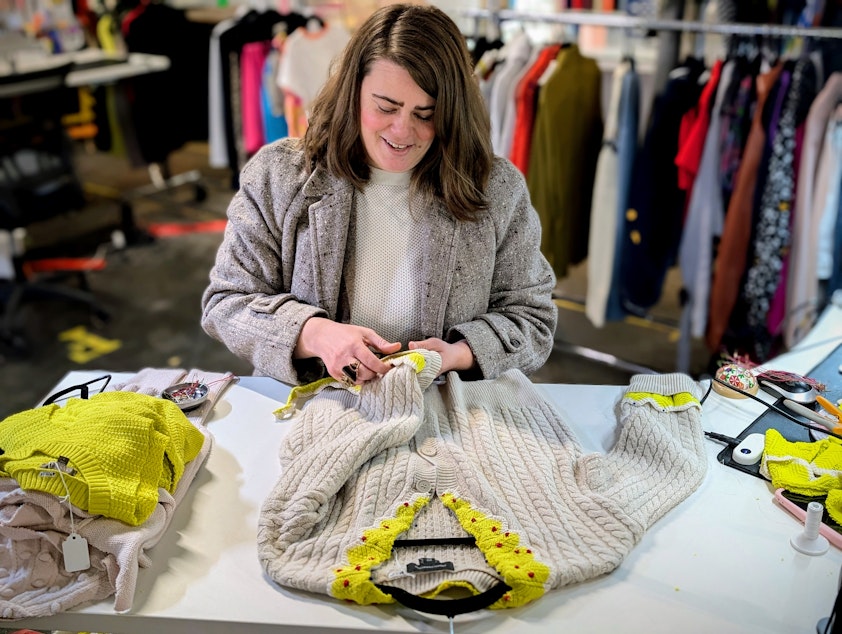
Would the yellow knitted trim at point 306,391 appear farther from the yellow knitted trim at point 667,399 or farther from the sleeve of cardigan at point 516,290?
the yellow knitted trim at point 667,399

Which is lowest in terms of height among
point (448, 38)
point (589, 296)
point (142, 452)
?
point (589, 296)

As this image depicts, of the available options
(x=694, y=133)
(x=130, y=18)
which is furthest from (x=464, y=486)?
(x=130, y=18)

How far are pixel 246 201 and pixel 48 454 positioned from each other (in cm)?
63

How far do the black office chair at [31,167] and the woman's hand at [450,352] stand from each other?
2.61 metres

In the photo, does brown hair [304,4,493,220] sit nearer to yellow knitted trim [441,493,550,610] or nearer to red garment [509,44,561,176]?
yellow knitted trim [441,493,550,610]

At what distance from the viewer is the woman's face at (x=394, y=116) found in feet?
4.77

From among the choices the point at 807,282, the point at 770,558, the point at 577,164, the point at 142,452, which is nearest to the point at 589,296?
the point at 577,164

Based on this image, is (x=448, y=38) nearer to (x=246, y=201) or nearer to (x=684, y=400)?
(x=246, y=201)

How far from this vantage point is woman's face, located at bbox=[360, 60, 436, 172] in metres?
1.45

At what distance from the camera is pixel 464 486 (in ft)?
4.08

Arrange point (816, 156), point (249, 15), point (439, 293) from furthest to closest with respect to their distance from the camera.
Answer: point (249, 15) < point (816, 156) < point (439, 293)

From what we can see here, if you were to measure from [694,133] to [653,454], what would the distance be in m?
1.59

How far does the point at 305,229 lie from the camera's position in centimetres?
159

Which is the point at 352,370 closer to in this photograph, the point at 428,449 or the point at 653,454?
the point at 428,449
